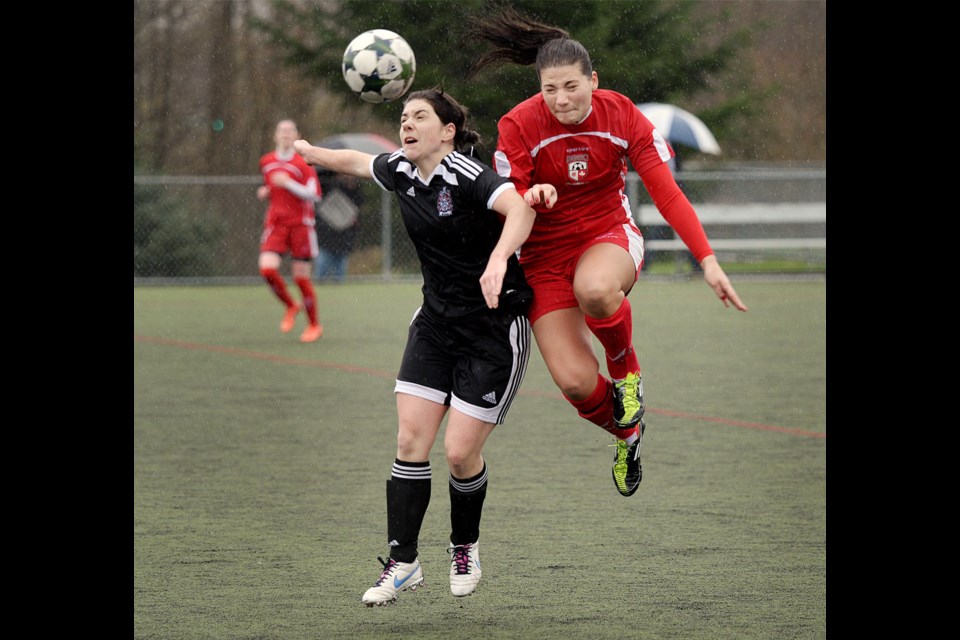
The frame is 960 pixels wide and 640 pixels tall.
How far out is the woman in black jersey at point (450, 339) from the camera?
Result: 472 cm

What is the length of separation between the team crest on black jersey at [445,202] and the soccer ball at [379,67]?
0.99m

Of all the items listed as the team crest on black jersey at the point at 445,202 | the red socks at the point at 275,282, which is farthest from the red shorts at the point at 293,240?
the team crest on black jersey at the point at 445,202

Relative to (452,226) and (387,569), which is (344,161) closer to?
(452,226)

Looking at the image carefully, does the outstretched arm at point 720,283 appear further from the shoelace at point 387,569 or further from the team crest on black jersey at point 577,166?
the shoelace at point 387,569

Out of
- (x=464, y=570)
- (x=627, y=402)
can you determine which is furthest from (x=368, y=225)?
(x=464, y=570)

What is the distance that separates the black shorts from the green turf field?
727 millimetres

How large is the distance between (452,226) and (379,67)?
3.58 ft

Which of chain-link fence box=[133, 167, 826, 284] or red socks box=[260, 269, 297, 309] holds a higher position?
chain-link fence box=[133, 167, 826, 284]

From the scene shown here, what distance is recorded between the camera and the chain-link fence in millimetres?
20156

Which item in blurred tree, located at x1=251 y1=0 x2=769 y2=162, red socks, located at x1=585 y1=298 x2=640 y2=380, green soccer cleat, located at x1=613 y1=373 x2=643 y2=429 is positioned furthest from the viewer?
blurred tree, located at x1=251 y1=0 x2=769 y2=162

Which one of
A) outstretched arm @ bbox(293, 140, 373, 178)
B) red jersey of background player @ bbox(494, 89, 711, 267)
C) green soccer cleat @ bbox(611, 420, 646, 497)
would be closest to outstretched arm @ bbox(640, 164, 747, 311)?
red jersey of background player @ bbox(494, 89, 711, 267)

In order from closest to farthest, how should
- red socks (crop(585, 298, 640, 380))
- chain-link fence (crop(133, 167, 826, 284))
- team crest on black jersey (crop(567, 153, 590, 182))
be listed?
team crest on black jersey (crop(567, 153, 590, 182))
red socks (crop(585, 298, 640, 380))
chain-link fence (crop(133, 167, 826, 284))

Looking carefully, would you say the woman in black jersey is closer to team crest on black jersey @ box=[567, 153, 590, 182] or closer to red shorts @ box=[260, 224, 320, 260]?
team crest on black jersey @ box=[567, 153, 590, 182]
